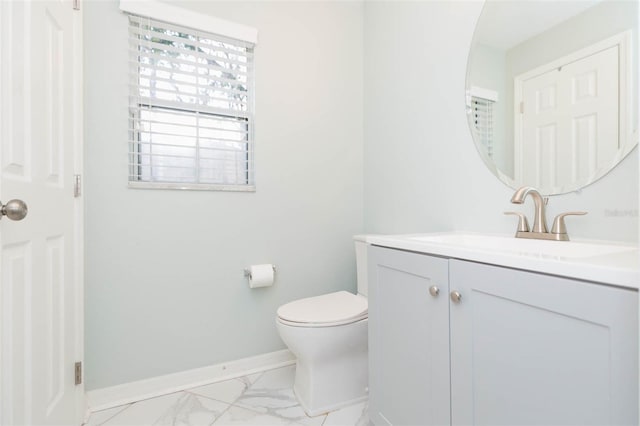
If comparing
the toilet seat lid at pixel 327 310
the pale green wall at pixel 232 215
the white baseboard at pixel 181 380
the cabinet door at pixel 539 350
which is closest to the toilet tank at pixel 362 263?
the toilet seat lid at pixel 327 310

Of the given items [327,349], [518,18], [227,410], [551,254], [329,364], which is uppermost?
[518,18]

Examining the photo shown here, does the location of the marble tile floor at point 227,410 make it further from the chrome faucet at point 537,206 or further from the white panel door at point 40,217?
the chrome faucet at point 537,206

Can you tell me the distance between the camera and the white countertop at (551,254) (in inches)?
23.2

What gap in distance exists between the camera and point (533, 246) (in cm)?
109

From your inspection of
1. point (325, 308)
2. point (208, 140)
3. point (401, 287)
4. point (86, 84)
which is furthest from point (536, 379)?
point (86, 84)

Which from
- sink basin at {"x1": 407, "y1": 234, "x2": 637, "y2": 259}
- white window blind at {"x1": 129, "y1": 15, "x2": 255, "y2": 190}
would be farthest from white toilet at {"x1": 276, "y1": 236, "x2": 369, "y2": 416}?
white window blind at {"x1": 129, "y1": 15, "x2": 255, "y2": 190}

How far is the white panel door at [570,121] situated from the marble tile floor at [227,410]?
127 centimetres

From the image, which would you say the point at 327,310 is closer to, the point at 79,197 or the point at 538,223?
the point at 538,223

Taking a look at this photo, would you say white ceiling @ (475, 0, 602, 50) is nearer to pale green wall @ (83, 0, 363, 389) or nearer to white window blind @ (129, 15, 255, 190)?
pale green wall @ (83, 0, 363, 389)

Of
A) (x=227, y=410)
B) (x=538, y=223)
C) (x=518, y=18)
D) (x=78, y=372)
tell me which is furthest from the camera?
(x=227, y=410)

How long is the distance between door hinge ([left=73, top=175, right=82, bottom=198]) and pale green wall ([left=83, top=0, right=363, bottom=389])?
0.11m

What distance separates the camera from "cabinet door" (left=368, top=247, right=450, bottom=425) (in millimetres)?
932

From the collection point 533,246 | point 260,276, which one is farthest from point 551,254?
point 260,276

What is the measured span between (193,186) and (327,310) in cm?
96
